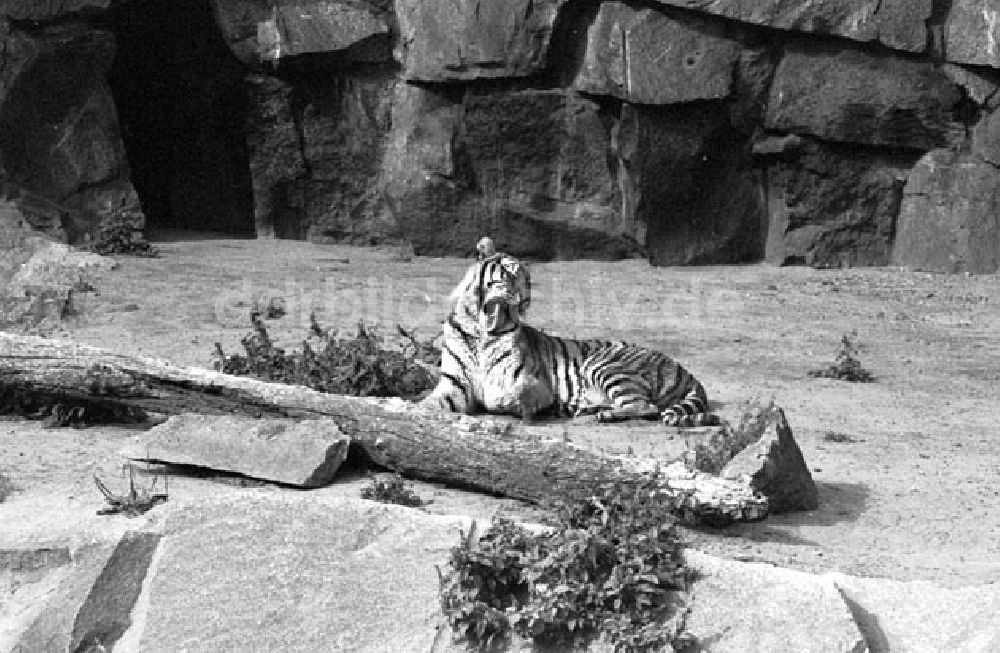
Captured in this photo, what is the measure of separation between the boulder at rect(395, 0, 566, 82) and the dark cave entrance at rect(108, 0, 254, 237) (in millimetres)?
2158

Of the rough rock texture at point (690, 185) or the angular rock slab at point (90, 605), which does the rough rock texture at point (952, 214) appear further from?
the angular rock slab at point (90, 605)

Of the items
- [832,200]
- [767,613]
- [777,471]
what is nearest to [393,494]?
[777,471]

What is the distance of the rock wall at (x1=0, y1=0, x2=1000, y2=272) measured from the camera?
14.4 meters

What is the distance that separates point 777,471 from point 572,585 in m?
1.84

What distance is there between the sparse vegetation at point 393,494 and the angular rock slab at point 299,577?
0.92 m

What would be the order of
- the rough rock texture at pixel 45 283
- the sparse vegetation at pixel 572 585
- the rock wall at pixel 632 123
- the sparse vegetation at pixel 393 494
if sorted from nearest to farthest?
the sparse vegetation at pixel 572 585, the sparse vegetation at pixel 393 494, the rough rock texture at pixel 45 283, the rock wall at pixel 632 123

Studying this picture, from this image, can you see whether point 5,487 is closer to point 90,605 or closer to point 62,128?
point 90,605

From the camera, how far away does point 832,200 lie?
1489cm

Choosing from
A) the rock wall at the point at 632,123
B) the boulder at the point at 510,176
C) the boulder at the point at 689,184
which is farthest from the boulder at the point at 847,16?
the boulder at the point at 510,176

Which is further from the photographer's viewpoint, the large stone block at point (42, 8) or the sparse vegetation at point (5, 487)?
the large stone block at point (42, 8)

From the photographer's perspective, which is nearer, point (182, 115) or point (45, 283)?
point (45, 283)

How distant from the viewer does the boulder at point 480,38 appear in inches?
587

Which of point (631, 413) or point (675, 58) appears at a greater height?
point (675, 58)

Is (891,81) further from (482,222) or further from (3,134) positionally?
(3,134)
